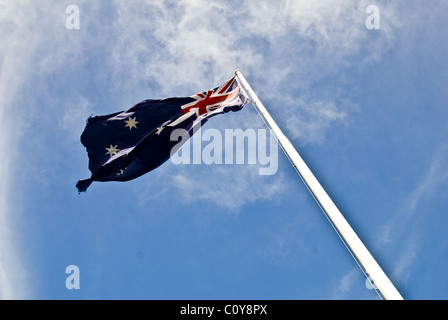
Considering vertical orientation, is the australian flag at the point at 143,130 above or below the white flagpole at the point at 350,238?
above

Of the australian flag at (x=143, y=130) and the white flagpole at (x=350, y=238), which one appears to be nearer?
the white flagpole at (x=350, y=238)

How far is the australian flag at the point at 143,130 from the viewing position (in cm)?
1731

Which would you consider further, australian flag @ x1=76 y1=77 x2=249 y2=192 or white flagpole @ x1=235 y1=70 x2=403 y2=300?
australian flag @ x1=76 y1=77 x2=249 y2=192

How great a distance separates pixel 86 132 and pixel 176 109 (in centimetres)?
459

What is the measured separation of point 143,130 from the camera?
61.2ft

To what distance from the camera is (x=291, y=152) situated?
1241 cm

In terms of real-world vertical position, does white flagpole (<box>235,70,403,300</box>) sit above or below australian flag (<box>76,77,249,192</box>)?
below

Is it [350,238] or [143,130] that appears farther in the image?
[143,130]

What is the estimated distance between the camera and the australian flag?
17312 millimetres

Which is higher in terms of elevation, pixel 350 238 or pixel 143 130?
pixel 143 130
